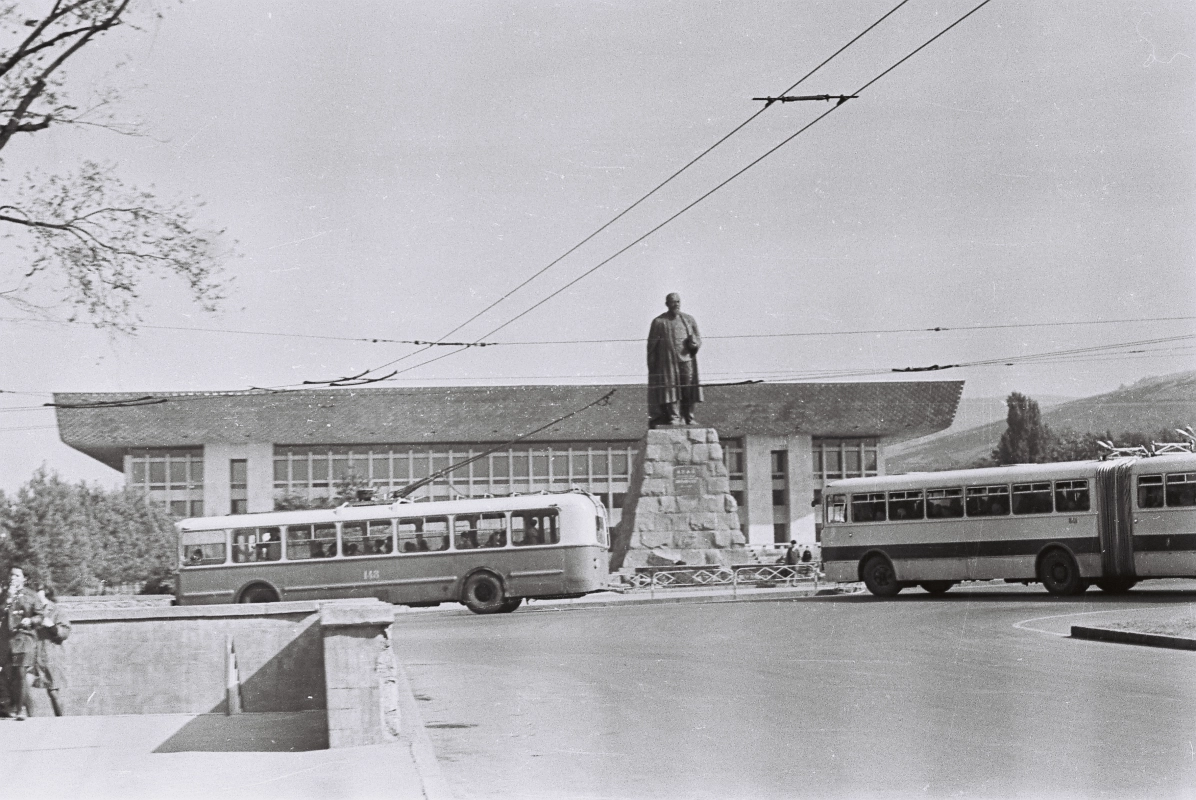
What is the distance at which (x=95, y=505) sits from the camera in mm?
63875

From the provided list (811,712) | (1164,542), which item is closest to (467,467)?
(1164,542)

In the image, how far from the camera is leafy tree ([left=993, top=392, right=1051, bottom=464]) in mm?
100750

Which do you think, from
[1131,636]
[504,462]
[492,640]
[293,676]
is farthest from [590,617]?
[504,462]

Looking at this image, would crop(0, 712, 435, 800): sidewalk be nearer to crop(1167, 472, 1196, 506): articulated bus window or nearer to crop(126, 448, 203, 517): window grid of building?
crop(1167, 472, 1196, 506): articulated bus window

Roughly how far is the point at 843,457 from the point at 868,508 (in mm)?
49966

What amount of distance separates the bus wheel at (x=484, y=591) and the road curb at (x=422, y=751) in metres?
17.3

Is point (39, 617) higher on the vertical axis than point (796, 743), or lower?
higher

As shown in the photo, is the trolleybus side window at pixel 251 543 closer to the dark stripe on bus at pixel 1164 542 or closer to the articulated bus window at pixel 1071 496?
the articulated bus window at pixel 1071 496

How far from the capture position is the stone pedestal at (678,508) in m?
37.2

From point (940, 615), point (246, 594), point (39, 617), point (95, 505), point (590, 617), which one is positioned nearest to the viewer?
point (39, 617)

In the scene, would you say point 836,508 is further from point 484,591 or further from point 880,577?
point 484,591

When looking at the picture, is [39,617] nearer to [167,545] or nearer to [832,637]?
[832,637]

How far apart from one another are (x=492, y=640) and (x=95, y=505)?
46.4 metres

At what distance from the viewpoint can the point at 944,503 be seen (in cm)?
2983
